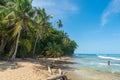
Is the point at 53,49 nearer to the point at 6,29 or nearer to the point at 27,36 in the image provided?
the point at 27,36

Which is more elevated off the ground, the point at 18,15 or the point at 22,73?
the point at 18,15

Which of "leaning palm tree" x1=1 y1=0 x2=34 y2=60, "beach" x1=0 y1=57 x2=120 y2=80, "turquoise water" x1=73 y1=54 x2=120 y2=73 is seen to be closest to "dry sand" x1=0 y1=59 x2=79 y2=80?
"beach" x1=0 y1=57 x2=120 y2=80

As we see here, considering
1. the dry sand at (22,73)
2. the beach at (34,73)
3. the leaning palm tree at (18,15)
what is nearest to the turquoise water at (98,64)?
the beach at (34,73)

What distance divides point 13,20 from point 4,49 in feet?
23.3

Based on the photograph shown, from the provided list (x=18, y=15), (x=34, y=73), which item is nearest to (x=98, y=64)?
(x=18, y=15)

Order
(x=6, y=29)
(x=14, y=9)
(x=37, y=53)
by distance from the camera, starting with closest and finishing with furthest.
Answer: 1. (x=14, y=9)
2. (x=6, y=29)
3. (x=37, y=53)

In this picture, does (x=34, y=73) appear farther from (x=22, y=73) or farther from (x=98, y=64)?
(x=98, y=64)

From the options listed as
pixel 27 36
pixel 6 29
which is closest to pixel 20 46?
pixel 27 36

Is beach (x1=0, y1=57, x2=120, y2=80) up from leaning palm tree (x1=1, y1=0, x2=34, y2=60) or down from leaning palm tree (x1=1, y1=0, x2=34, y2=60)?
down

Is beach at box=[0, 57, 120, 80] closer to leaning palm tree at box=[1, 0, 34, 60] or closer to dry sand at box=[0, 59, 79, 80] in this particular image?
dry sand at box=[0, 59, 79, 80]

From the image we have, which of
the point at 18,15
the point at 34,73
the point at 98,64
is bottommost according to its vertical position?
the point at 34,73

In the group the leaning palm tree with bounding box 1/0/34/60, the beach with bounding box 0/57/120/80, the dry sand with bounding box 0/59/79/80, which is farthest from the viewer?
the leaning palm tree with bounding box 1/0/34/60

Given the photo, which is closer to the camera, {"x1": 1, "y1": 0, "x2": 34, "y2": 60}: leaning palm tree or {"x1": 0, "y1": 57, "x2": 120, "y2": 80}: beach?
{"x1": 0, "y1": 57, "x2": 120, "y2": 80}: beach

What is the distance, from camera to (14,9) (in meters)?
28.8
